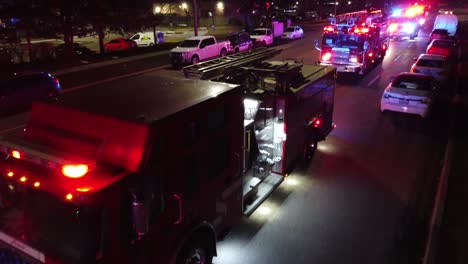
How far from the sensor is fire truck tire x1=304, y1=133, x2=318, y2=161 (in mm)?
10073

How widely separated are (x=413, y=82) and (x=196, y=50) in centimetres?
1570

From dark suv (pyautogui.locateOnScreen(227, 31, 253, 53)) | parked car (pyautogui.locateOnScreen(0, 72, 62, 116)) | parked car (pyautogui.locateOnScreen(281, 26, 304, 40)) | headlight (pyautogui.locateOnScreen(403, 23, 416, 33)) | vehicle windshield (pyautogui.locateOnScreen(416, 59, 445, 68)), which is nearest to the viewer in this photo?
parked car (pyautogui.locateOnScreen(0, 72, 62, 116))

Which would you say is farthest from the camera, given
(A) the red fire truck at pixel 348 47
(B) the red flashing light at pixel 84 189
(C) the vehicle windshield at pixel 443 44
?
(C) the vehicle windshield at pixel 443 44

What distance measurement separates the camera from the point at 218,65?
27.5 ft

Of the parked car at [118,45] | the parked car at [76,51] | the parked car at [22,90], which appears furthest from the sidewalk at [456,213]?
the parked car at [118,45]

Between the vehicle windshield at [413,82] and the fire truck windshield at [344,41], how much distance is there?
240 inches

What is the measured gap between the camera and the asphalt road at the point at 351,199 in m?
6.90

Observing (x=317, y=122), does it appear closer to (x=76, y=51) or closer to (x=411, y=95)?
(x=411, y=95)

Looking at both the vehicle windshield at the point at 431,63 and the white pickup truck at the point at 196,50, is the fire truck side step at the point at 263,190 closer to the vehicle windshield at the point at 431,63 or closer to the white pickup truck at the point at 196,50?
the vehicle windshield at the point at 431,63

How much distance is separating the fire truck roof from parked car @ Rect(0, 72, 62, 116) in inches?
402

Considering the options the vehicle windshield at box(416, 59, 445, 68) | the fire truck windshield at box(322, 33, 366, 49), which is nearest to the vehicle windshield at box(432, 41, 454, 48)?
the vehicle windshield at box(416, 59, 445, 68)

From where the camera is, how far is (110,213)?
3.94 m

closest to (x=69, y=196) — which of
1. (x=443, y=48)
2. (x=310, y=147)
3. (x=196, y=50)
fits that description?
(x=310, y=147)

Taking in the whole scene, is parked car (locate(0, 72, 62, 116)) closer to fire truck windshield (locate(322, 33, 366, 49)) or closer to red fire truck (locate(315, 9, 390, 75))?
red fire truck (locate(315, 9, 390, 75))
